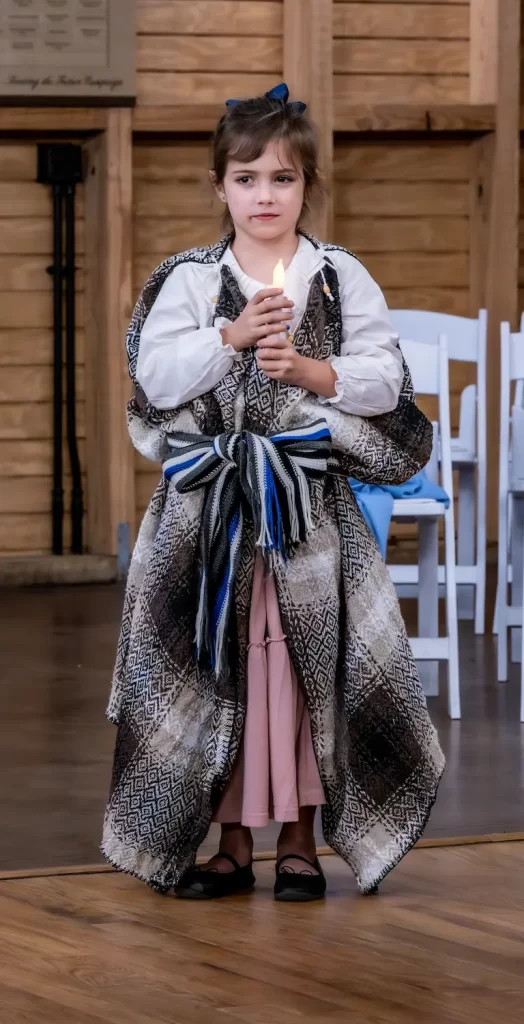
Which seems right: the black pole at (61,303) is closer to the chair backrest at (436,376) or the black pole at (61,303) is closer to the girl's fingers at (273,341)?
the chair backrest at (436,376)

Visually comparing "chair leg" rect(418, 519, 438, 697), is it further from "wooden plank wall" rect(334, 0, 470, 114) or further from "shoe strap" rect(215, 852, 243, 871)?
"wooden plank wall" rect(334, 0, 470, 114)

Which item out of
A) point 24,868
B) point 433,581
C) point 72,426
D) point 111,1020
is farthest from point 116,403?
point 111,1020

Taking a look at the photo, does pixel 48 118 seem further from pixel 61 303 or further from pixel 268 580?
pixel 268 580

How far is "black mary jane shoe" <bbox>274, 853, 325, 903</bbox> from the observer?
6.88 feet

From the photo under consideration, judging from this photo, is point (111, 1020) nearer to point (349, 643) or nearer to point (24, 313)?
point (349, 643)

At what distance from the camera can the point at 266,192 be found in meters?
2.02

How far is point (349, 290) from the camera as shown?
211 cm

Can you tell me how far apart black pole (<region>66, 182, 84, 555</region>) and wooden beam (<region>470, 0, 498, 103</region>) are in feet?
5.39

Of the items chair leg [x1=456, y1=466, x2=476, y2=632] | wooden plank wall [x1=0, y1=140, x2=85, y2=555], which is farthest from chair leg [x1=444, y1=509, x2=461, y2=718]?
wooden plank wall [x1=0, y1=140, x2=85, y2=555]

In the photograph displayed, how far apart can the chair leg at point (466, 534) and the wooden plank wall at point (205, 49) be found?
204cm

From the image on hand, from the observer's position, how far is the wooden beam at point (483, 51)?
5.95 meters

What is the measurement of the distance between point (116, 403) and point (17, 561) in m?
0.69

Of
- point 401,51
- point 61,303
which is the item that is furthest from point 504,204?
point 61,303

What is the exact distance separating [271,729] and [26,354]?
4015mm
